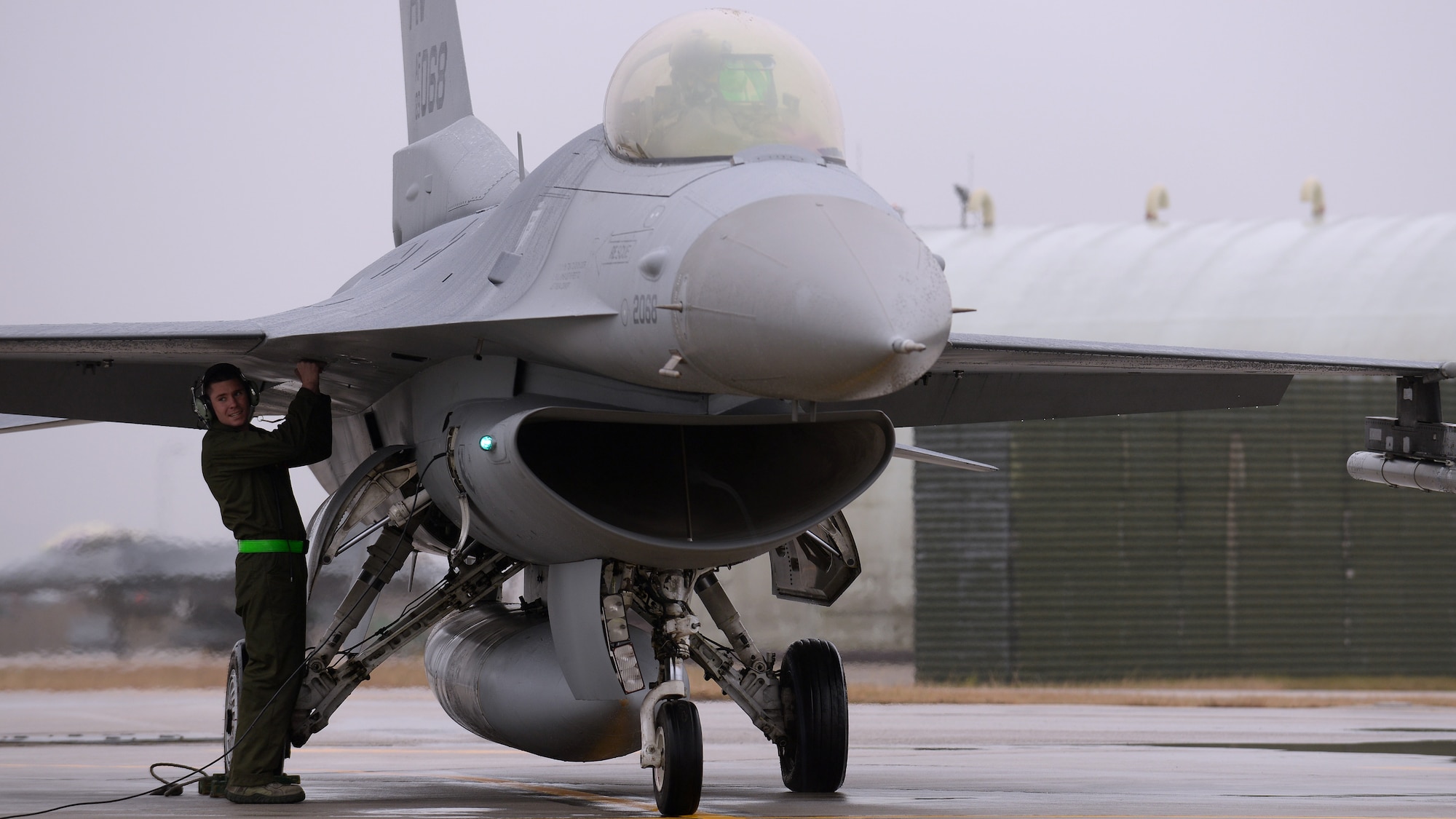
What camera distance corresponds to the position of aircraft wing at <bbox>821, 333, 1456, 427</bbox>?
7594 millimetres

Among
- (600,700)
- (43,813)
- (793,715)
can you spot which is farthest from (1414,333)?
(43,813)

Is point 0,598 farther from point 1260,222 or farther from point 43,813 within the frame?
point 1260,222

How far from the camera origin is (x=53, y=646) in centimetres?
1437

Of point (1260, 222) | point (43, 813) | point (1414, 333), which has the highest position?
point (1260, 222)

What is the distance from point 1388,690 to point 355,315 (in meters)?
15.0

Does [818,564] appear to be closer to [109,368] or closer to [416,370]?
[416,370]

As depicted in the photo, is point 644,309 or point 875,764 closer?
point 644,309

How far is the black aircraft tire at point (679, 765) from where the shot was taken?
6262 mm

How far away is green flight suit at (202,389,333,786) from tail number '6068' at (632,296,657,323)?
2175 mm

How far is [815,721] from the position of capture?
779cm

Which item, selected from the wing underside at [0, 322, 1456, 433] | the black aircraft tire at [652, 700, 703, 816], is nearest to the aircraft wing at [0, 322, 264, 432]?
the wing underside at [0, 322, 1456, 433]

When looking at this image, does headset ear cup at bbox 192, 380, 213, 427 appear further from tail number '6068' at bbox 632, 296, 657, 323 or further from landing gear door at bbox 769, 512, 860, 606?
landing gear door at bbox 769, 512, 860, 606

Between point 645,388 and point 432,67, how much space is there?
4950 mm

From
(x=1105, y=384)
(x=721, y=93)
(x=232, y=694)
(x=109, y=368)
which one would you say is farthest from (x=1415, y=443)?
(x=109, y=368)
